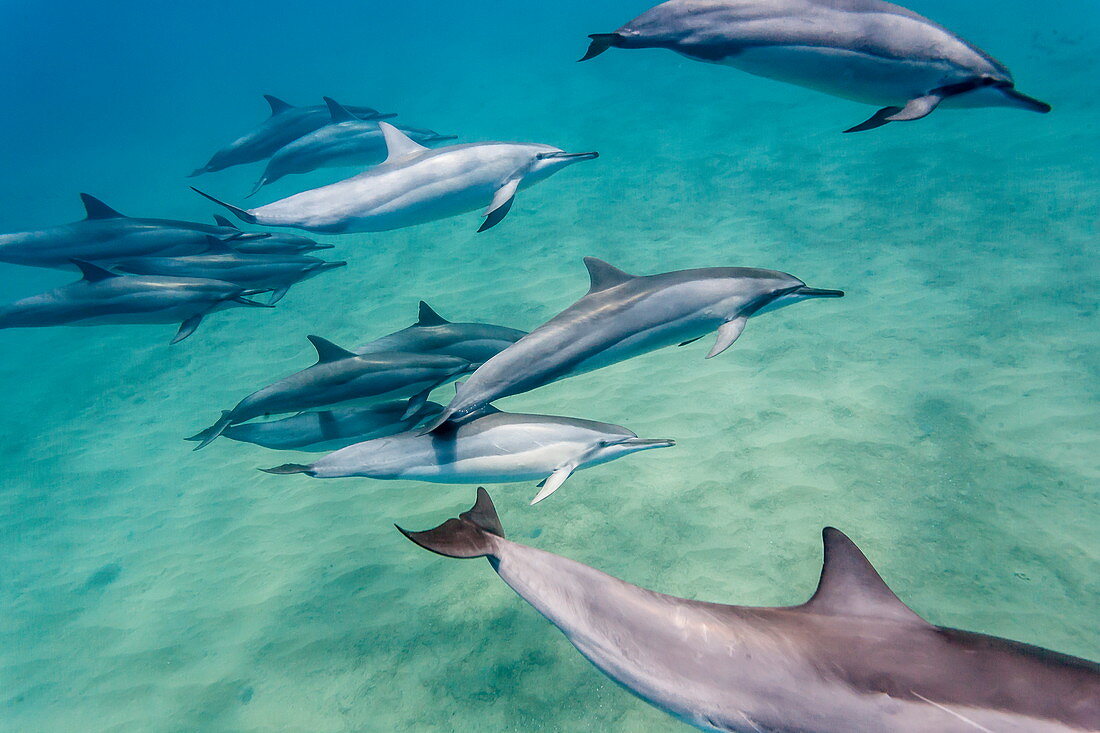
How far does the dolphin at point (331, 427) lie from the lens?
11.4 feet

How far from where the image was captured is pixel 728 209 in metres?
10.7

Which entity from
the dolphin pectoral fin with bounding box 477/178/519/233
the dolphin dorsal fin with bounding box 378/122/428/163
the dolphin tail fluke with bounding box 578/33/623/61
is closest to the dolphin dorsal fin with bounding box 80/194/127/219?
the dolphin dorsal fin with bounding box 378/122/428/163

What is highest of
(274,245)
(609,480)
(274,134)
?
(274,134)

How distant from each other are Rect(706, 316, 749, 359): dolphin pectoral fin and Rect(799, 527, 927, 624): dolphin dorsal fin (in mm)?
1275

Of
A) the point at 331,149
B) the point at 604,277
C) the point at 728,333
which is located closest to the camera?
the point at 728,333

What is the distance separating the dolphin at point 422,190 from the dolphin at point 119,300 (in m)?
0.93

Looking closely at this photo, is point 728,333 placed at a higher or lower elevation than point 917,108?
lower

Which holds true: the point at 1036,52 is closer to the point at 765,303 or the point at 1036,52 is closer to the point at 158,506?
the point at 765,303

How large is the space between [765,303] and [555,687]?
8.65ft

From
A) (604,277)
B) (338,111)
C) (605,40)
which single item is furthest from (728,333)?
(338,111)

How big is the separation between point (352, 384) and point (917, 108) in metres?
3.43

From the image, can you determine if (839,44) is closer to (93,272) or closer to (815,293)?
(815,293)

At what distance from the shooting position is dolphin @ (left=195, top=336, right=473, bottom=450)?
11.6 feet

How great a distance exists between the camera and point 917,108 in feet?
9.18
